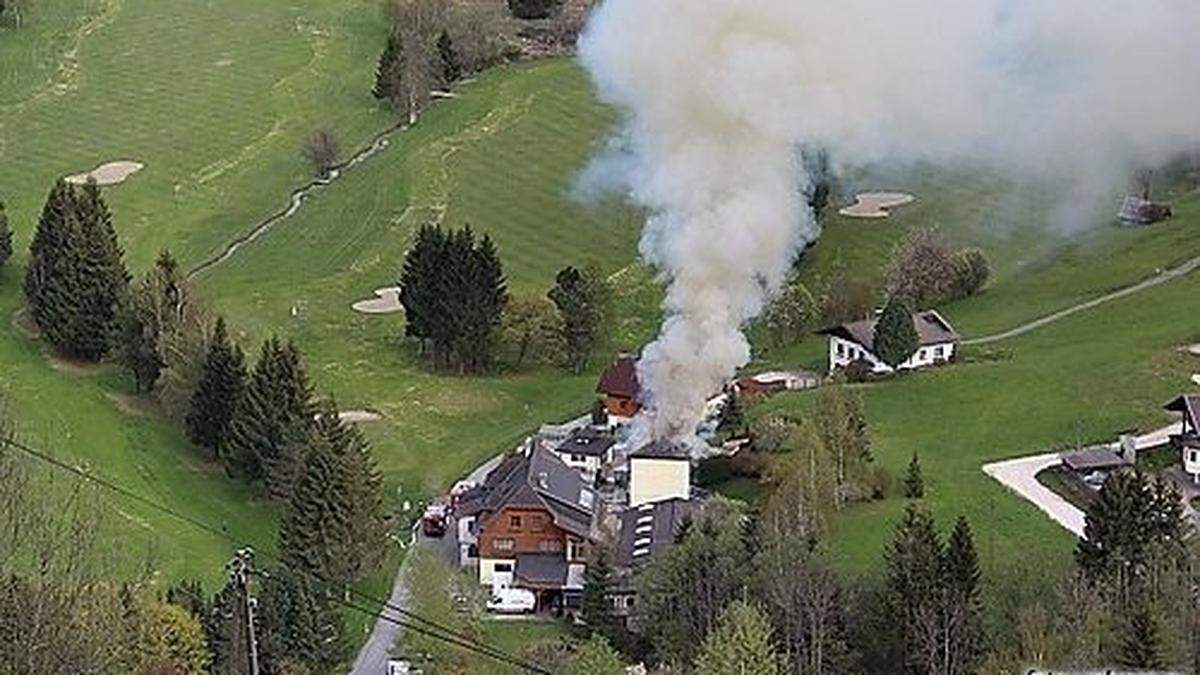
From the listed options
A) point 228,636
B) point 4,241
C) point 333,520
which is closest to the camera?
point 228,636

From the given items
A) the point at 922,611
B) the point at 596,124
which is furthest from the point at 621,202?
the point at 922,611

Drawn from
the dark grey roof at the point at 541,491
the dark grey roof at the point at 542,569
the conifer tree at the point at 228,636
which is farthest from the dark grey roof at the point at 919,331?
the conifer tree at the point at 228,636

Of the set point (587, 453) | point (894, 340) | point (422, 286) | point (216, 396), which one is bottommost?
point (587, 453)

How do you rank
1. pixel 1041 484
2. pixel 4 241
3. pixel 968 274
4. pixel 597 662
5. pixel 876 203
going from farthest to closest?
pixel 876 203 → pixel 4 241 → pixel 968 274 → pixel 1041 484 → pixel 597 662

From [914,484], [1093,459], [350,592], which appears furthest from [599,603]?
[1093,459]

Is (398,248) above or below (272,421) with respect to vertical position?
above

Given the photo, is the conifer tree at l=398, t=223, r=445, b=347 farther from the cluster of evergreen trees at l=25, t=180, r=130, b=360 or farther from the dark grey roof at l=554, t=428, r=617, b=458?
the dark grey roof at l=554, t=428, r=617, b=458

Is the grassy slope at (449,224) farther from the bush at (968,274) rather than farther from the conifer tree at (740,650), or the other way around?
the conifer tree at (740,650)

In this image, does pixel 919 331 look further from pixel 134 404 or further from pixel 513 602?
pixel 134 404
